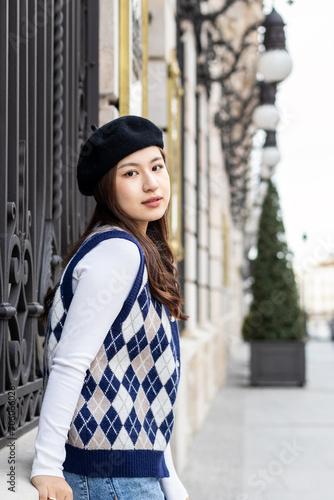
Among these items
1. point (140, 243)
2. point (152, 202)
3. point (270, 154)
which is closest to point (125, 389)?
point (140, 243)

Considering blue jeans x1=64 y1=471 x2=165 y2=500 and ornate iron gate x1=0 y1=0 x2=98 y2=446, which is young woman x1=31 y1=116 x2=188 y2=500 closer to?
blue jeans x1=64 y1=471 x2=165 y2=500

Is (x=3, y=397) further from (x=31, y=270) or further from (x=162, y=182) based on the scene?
(x=162, y=182)

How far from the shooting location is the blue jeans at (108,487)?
1.68m

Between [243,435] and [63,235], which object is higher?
[63,235]

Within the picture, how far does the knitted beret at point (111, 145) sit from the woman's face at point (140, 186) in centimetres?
2

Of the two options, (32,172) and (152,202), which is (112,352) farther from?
(32,172)

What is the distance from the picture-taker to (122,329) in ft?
5.58

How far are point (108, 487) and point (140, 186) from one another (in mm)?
713

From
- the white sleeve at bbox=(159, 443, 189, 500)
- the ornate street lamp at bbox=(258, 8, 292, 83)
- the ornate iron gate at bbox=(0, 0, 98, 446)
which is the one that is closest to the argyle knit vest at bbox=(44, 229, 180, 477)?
the white sleeve at bbox=(159, 443, 189, 500)

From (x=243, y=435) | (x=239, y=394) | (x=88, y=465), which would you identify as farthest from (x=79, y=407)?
(x=239, y=394)

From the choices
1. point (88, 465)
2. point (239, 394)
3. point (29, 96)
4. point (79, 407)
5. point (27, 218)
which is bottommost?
point (239, 394)

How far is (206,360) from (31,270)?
7539 mm

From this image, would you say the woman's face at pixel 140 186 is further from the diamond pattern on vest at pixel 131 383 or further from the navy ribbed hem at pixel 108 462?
the navy ribbed hem at pixel 108 462

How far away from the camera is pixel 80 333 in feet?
5.32
